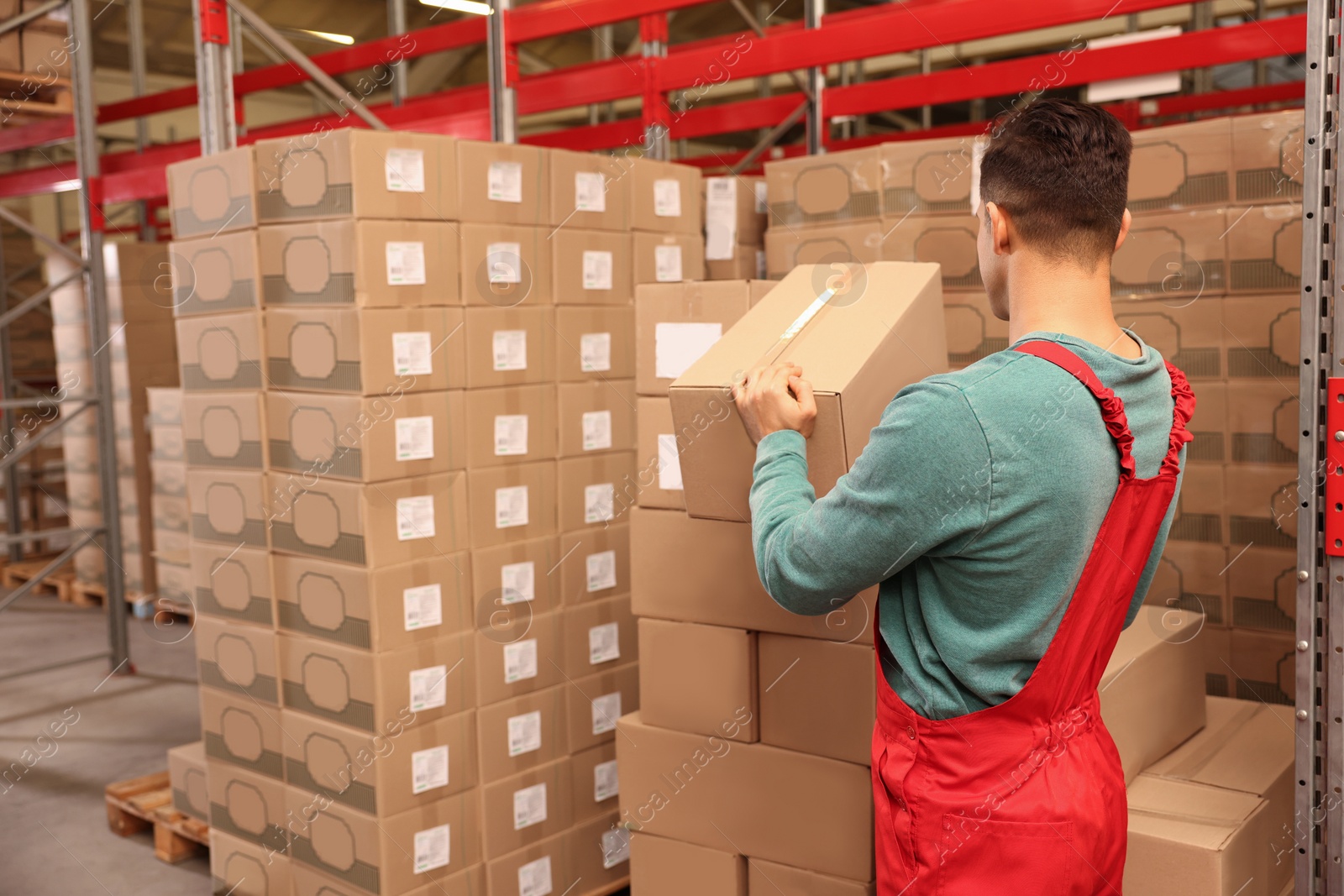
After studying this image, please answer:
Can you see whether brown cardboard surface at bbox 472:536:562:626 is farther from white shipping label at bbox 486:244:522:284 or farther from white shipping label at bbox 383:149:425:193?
white shipping label at bbox 383:149:425:193

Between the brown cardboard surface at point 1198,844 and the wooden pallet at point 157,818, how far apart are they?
127 inches

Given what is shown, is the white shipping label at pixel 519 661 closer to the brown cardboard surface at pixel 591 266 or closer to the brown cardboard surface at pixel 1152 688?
the brown cardboard surface at pixel 591 266

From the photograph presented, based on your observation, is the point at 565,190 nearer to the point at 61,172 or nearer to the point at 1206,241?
the point at 1206,241

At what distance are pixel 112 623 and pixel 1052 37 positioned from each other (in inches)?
351

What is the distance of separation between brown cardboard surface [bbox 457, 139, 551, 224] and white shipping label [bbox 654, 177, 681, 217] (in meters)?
0.52

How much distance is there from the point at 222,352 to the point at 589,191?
134 cm

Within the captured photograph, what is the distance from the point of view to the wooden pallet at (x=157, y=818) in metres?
4.15

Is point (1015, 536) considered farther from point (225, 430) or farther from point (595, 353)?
point (225, 430)

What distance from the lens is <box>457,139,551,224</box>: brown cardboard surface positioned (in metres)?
3.29

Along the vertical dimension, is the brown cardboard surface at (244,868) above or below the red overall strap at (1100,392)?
below

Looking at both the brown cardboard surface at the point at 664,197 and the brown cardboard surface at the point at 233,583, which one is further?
the brown cardboard surface at the point at 664,197

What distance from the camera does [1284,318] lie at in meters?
3.12

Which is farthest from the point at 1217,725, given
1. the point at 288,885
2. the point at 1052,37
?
the point at 1052,37

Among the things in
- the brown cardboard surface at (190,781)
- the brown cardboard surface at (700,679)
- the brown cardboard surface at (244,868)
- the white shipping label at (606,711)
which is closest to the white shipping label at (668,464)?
the brown cardboard surface at (700,679)
